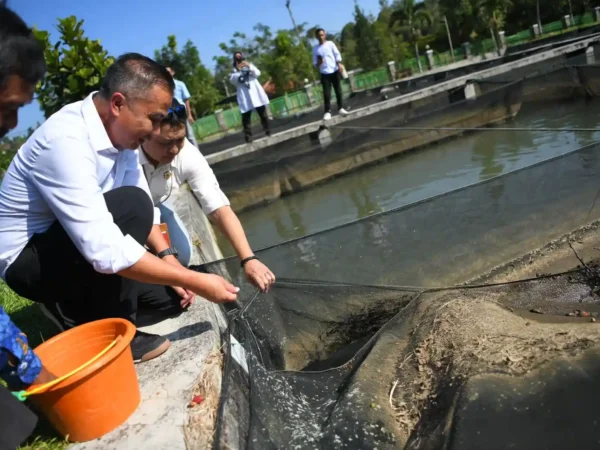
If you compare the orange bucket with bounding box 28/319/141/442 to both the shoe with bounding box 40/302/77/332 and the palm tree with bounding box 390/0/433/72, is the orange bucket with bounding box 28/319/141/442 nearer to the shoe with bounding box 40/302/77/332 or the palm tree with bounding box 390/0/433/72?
the shoe with bounding box 40/302/77/332

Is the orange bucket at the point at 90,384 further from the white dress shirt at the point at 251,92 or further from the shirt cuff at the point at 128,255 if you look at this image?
the white dress shirt at the point at 251,92

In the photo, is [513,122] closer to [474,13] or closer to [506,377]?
[506,377]

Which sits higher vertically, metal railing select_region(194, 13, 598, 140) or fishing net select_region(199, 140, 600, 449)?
metal railing select_region(194, 13, 598, 140)

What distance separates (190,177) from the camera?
111 inches

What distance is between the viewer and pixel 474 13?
35719 mm

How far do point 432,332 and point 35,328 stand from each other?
7.13ft

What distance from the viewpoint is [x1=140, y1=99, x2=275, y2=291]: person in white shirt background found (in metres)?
2.33

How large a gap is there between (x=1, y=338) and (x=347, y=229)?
222 cm

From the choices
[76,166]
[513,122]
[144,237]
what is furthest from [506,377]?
[513,122]

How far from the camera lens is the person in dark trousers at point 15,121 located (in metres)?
1.32

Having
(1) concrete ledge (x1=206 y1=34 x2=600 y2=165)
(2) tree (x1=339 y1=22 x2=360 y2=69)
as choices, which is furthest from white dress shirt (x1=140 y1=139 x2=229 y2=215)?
(2) tree (x1=339 y1=22 x2=360 y2=69)

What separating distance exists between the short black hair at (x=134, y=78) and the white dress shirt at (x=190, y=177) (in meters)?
0.72

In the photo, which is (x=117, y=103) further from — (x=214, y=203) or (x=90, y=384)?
(x=90, y=384)

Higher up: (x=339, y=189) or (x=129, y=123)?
(x=129, y=123)
